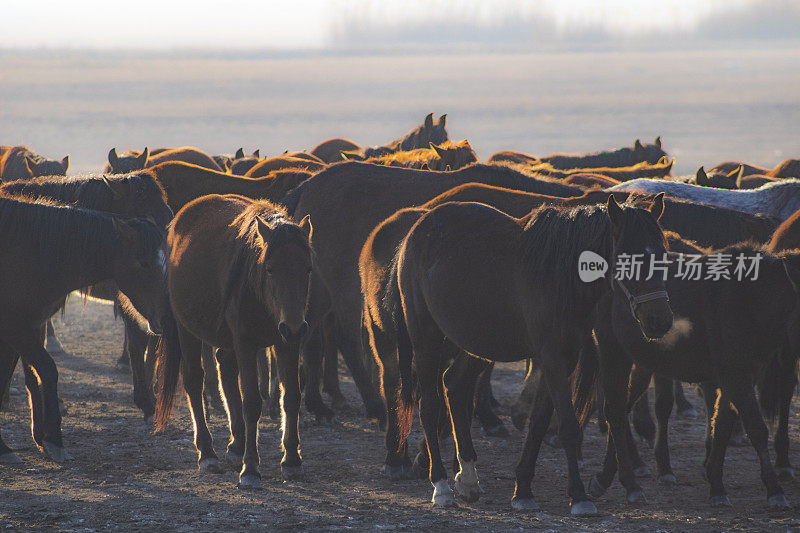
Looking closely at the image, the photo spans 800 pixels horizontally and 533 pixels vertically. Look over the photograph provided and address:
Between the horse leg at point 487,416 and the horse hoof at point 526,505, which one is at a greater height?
the horse leg at point 487,416

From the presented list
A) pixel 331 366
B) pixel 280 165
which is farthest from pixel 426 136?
pixel 331 366

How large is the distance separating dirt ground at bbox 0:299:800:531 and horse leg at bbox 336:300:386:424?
0.59ft

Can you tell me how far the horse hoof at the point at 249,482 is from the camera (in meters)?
6.21

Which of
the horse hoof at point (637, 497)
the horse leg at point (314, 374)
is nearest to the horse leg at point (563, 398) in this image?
the horse hoof at point (637, 497)

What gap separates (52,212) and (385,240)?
8.53ft

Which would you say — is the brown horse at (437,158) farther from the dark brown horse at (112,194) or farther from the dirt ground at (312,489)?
the dirt ground at (312,489)

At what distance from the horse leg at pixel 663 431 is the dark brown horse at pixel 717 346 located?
50cm

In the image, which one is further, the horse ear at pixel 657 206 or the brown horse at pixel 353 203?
the brown horse at pixel 353 203

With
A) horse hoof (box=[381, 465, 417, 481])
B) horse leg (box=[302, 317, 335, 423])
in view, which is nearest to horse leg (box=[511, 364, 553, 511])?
horse hoof (box=[381, 465, 417, 481])

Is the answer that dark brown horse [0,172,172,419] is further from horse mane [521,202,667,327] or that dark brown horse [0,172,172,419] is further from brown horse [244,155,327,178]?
horse mane [521,202,667,327]

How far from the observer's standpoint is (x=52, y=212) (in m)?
7.23

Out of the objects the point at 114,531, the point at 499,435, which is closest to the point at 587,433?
the point at 499,435

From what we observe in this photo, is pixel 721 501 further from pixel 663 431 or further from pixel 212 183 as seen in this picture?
pixel 212 183

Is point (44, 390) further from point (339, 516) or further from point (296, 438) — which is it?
point (339, 516)
